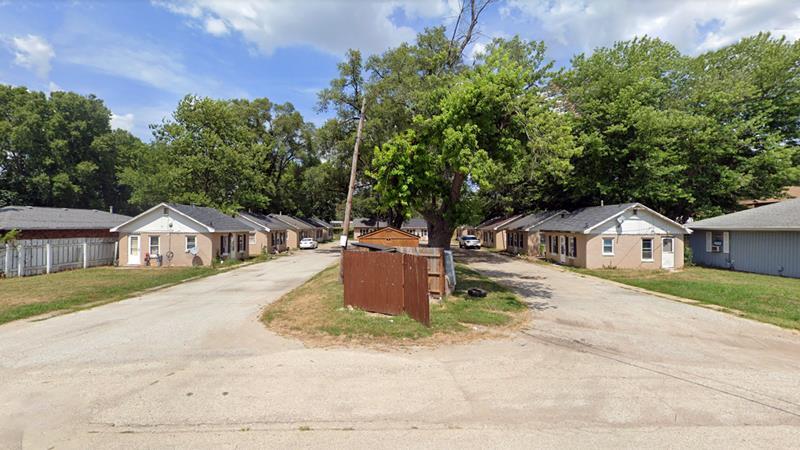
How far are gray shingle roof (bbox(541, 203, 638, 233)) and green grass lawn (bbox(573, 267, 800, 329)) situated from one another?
11.6ft

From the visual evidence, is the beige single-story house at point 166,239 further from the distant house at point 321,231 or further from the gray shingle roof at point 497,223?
the distant house at point 321,231

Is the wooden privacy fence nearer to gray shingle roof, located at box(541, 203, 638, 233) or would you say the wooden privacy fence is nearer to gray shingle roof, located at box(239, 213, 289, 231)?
gray shingle roof, located at box(541, 203, 638, 233)

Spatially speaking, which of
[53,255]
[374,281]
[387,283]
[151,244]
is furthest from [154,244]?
[387,283]

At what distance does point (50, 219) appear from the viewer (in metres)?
26.8

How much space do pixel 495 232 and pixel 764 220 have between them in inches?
1087

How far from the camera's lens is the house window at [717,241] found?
26.6m

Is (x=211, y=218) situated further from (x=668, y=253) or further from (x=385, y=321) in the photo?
(x=668, y=253)

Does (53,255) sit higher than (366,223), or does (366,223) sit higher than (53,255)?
(366,223)

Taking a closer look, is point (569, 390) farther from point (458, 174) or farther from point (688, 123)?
point (688, 123)

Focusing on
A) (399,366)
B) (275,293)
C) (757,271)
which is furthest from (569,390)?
(757,271)

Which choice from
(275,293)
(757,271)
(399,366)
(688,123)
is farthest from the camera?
(688,123)

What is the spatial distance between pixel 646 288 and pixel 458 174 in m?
10.6

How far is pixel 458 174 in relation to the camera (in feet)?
53.9

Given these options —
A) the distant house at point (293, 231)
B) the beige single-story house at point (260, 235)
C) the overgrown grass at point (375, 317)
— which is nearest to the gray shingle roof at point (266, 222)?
the beige single-story house at point (260, 235)
